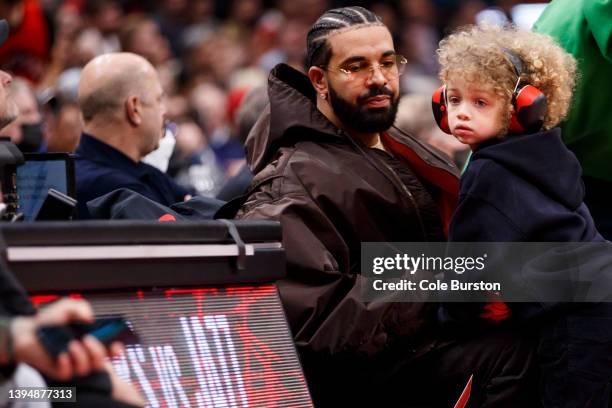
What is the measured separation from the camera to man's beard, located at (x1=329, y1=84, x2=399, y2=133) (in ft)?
14.2

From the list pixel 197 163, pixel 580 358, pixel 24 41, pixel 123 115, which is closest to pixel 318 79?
pixel 123 115

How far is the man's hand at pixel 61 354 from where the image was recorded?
226cm

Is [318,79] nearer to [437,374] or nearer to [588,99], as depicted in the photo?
[588,99]

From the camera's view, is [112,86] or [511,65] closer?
[511,65]

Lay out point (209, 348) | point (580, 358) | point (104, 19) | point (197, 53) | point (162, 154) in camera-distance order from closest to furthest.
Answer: point (209, 348) < point (580, 358) < point (162, 154) < point (104, 19) < point (197, 53)

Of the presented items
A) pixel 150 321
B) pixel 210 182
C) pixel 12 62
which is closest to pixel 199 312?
pixel 150 321

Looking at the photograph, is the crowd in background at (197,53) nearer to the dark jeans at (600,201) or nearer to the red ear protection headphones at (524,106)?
the dark jeans at (600,201)

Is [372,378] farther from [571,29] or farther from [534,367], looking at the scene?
[571,29]

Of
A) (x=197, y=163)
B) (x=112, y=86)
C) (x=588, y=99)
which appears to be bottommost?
(x=197, y=163)

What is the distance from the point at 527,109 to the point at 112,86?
235 cm

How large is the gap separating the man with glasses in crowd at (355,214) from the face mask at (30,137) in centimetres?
202

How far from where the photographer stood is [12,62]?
26.8ft

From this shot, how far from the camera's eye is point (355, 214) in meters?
4.11

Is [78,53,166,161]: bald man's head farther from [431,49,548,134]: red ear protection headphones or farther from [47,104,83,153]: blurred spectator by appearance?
[431,49,548,134]: red ear protection headphones
